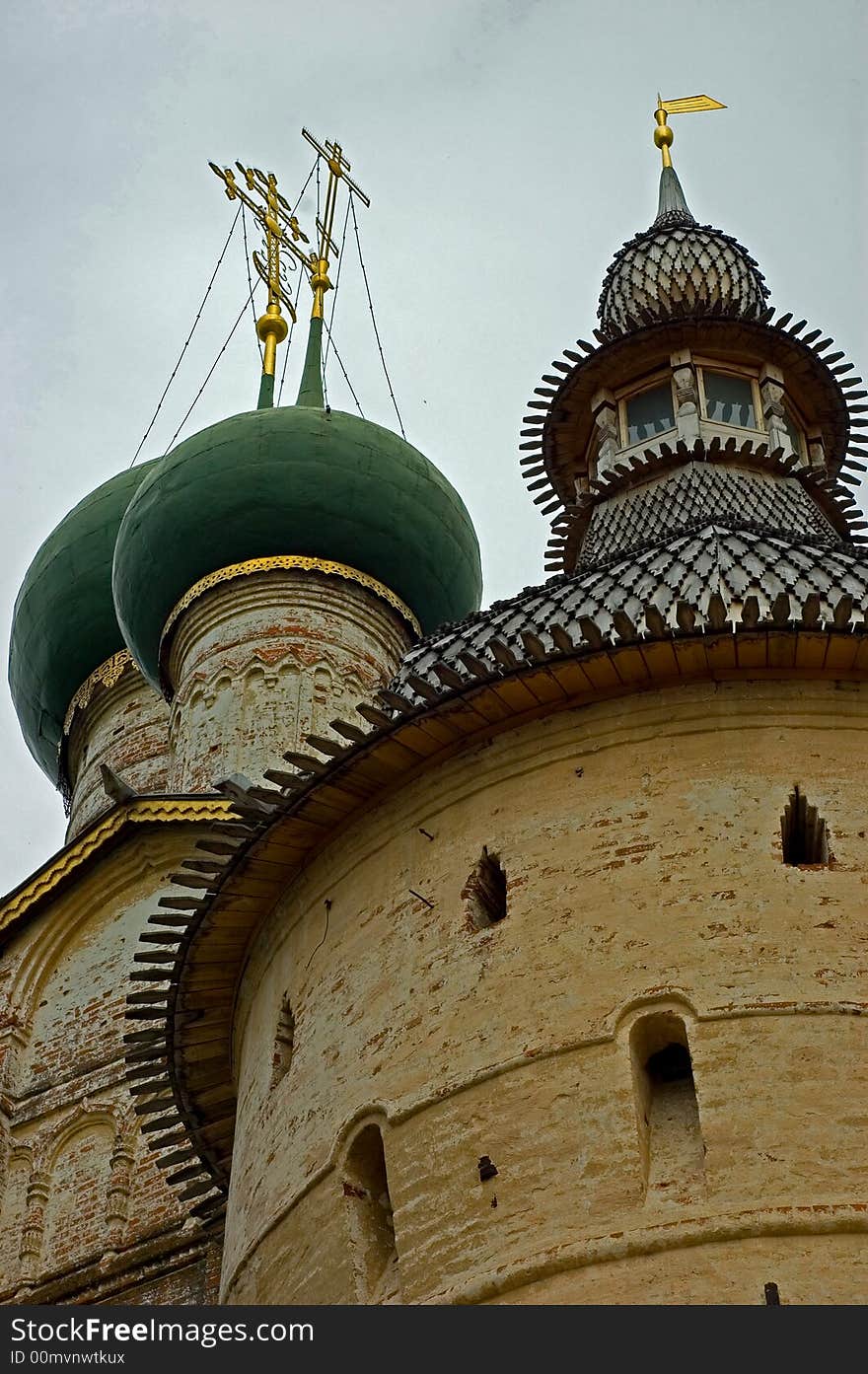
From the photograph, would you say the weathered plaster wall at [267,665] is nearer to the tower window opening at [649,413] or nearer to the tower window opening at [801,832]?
the tower window opening at [649,413]

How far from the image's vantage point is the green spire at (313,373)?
73.4 ft

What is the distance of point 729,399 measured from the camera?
14531mm

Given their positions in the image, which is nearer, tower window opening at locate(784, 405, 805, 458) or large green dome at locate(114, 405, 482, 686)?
tower window opening at locate(784, 405, 805, 458)

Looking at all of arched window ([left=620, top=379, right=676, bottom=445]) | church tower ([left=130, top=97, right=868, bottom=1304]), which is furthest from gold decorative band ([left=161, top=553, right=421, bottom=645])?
church tower ([left=130, top=97, right=868, bottom=1304])

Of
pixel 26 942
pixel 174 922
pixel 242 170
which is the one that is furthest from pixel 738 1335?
pixel 242 170

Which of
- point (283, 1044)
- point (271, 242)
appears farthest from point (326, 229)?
point (283, 1044)

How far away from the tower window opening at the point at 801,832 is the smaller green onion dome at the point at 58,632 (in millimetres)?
13372

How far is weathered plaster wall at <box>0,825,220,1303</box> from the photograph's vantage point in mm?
15008

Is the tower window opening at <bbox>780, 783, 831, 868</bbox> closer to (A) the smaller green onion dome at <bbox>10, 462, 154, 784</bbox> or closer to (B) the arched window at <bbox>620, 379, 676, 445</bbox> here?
(B) the arched window at <bbox>620, 379, 676, 445</bbox>

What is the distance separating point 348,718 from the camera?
18.9 meters

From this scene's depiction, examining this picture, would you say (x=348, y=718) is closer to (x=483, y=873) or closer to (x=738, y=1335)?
(x=483, y=873)

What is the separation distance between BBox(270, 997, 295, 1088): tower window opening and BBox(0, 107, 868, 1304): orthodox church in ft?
0.10

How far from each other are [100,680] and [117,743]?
84cm

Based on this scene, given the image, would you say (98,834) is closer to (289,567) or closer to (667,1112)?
(289,567)
